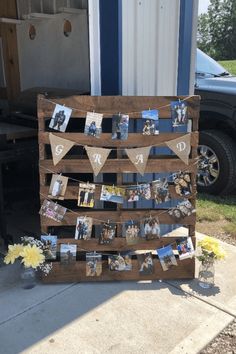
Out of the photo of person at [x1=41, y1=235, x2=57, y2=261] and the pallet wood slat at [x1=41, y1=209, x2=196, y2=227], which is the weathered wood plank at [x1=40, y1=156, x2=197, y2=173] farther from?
the photo of person at [x1=41, y1=235, x2=57, y2=261]

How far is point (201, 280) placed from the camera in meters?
3.09

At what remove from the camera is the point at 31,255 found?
9.57ft

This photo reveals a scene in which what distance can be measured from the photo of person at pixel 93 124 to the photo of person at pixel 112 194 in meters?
0.37

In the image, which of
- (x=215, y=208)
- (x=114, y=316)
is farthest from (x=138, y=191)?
(x=215, y=208)

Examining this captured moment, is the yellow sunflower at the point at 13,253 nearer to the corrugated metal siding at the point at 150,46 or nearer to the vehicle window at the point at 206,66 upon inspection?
the corrugated metal siding at the point at 150,46

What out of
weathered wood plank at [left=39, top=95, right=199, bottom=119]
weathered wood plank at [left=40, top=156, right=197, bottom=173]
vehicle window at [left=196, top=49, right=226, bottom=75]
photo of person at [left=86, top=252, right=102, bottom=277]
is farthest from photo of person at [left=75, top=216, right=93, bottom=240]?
vehicle window at [left=196, top=49, right=226, bottom=75]

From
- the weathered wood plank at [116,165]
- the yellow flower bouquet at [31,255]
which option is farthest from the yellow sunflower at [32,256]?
the weathered wood plank at [116,165]

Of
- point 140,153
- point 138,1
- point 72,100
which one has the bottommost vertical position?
point 140,153

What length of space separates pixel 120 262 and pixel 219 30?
59313 millimetres

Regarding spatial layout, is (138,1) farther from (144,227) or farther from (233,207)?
(233,207)

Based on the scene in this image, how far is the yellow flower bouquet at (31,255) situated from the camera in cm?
291

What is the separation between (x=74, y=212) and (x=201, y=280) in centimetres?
103

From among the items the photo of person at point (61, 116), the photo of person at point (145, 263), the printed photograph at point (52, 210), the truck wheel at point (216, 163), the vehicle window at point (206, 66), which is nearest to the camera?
the photo of person at point (61, 116)

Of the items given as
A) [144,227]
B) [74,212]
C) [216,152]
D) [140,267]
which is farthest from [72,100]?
[216,152]
